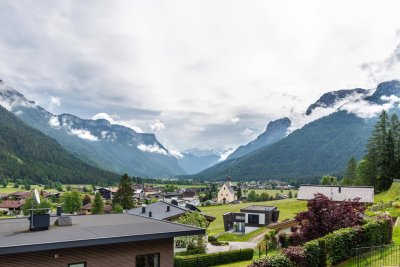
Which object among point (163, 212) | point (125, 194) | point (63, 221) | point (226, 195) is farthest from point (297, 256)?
point (226, 195)

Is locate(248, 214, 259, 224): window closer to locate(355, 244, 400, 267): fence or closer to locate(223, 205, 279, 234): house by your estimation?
locate(223, 205, 279, 234): house

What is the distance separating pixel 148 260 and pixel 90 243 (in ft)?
12.9

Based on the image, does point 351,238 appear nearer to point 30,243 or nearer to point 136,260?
point 136,260

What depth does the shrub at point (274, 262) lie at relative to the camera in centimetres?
1647

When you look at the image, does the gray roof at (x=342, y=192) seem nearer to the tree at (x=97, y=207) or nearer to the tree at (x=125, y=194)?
the tree at (x=125, y=194)

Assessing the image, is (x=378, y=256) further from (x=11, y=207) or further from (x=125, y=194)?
(x=11, y=207)

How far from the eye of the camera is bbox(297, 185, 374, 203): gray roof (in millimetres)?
61594

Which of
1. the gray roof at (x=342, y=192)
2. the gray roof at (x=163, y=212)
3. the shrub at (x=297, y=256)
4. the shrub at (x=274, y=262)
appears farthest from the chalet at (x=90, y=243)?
the gray roof at (x=342, y=192)

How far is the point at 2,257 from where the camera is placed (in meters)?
15.4

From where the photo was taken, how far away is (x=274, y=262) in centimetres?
1662

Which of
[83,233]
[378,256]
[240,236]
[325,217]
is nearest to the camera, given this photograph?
[83,233]

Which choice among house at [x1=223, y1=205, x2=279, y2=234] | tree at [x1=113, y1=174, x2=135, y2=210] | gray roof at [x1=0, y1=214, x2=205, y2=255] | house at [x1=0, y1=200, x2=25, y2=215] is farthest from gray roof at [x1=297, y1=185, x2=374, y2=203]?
house at [x1=0, y1=200, x2=25, y2=215]

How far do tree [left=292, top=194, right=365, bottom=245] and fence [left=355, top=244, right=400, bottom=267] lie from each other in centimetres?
282

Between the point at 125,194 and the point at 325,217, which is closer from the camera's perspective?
the point at 325,217
